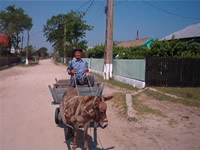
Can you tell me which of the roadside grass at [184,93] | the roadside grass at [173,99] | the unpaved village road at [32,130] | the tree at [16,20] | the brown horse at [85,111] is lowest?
the unpaved village road at [32,130]

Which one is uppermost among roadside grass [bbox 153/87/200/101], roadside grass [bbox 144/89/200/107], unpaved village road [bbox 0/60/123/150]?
roadside grass [bbox 153/87/200/101]

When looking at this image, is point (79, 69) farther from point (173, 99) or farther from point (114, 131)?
point (173, 99)

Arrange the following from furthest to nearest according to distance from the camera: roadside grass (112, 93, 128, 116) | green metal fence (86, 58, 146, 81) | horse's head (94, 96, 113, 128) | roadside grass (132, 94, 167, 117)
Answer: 1. green metal fence (86, 58, 146, 81)
2. roadside grass (112, 93, 128, 116)
3. roadside grass (132, 94, 167, 117)
4. horse's head (94, 96, 113, 128)

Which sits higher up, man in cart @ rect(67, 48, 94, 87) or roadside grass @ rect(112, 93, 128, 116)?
man in cart @ rect(67, 48, 94, 87)

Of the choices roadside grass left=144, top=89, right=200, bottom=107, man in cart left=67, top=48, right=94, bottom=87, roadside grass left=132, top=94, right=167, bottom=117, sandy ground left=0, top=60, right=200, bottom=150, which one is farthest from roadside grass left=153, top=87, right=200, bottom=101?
man in cart left=67, top=48, right=94, bottom=87

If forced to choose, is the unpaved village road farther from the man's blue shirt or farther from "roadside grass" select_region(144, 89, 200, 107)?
"roadside grass" select_region(144, 89, 200, 107)

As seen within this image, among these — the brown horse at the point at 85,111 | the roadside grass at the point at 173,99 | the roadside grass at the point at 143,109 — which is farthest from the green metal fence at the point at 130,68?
the brown horse at the point at 85,111

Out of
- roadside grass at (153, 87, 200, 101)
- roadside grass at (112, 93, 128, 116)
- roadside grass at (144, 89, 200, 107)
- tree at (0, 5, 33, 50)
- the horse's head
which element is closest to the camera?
the horse's head

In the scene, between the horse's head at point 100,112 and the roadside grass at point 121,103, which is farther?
the roadside grass at point 121,103

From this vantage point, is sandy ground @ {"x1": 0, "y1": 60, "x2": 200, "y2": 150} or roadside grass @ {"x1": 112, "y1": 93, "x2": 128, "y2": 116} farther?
roadside grass @ {"x1": 112, "y1": 93, "x2": 128, "y2": 116}

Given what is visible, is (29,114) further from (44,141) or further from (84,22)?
(84,22)

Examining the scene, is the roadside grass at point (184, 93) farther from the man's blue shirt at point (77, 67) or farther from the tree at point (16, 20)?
the tree at point (16, 20)

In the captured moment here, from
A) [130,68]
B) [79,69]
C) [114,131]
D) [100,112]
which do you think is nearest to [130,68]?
[130,68]

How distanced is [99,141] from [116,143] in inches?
→ 15.8
